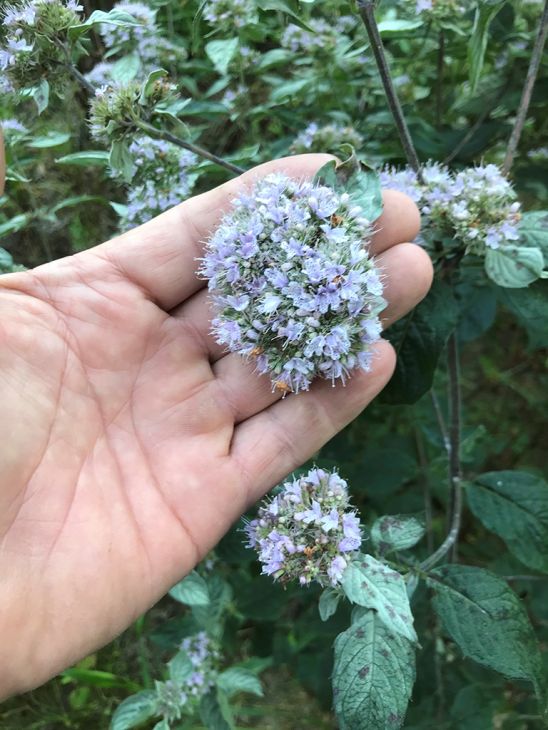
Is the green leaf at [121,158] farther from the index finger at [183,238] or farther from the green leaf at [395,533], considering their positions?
the green leaf at [395,533]

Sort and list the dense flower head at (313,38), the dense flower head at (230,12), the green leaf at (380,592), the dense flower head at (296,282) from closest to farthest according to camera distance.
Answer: the green leaf at (380,592)
the dense flower head at (296,282)
the dense flower head at (230,12)
the dense flower head at (313,38)

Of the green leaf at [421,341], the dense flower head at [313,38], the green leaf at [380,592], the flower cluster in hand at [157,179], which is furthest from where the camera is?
the dense flower head at [313,38]

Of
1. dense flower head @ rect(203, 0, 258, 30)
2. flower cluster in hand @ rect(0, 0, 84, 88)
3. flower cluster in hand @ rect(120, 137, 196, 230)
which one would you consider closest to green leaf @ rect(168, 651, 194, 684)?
flower cluster in hand @ rect(120, 137, 196, 230)

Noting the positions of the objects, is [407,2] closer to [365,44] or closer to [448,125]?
[365,44]

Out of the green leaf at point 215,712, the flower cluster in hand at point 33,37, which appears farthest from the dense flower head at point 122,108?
the green leaf at point 215,712

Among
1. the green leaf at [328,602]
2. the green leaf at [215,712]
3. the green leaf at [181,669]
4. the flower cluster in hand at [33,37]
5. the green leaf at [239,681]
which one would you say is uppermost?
the flower cluster in hand at [33,37]

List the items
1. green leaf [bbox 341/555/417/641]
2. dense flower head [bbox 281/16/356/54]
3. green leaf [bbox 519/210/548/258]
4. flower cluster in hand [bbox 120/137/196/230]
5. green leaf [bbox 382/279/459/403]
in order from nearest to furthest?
green leaf [bbox 341/555/417/641] → green leaf [bbox 519/210/548/258] → green leaf [bbox 382/279/459/403] → flower cluster in hand [bbox 120/137/196/230] → dense flower head [bbox 281/16/356/54]

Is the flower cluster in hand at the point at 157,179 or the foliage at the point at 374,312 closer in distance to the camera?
the foliage at the point at 374,312

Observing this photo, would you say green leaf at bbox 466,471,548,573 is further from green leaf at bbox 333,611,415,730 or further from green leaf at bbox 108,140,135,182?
green leaf at bbox 108,140,135,182

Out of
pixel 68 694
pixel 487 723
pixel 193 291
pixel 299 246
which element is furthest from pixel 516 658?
pixel 68 694
